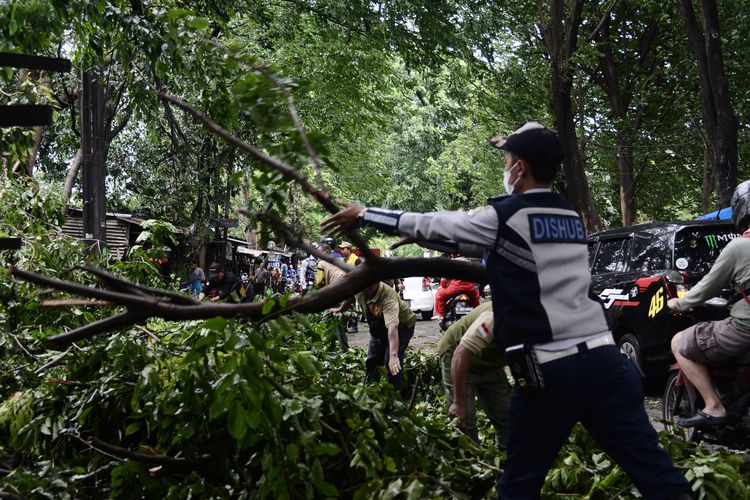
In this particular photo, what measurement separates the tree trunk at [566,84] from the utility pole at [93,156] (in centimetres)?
1043

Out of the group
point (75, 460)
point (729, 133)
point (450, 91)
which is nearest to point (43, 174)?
point (450, 91)

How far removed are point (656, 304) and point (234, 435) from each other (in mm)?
7079

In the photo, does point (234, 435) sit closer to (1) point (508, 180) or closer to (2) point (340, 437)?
(2) point (340, 437)

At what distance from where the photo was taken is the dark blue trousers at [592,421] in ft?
9.66

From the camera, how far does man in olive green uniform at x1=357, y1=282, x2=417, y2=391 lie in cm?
770

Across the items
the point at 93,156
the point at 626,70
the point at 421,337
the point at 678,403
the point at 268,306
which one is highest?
the point at 626,70

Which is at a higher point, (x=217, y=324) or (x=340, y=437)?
(x=217, y=324)

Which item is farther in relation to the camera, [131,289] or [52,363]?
[52,363]

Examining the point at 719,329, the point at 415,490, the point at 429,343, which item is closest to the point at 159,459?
the point at 415,490

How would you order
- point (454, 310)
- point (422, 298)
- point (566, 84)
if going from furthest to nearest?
point (422, 298)
point (566, 84)
point (454, 310)

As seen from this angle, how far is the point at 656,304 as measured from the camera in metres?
9.13

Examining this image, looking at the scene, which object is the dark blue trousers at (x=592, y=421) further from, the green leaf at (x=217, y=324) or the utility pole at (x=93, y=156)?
the utility pole at (x=93, y=156)

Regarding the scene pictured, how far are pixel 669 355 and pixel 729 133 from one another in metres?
6.97

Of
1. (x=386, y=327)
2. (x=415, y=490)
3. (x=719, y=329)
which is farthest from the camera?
(x=386, y=327)
